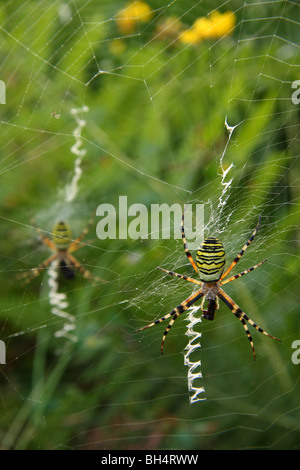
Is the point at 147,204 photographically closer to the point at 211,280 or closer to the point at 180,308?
the point at 211,280

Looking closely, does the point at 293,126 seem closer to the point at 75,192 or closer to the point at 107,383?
the point at 75,192

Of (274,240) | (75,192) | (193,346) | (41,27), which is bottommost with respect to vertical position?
(193,346)

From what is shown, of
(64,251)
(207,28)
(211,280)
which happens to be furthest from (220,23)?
(64,251)

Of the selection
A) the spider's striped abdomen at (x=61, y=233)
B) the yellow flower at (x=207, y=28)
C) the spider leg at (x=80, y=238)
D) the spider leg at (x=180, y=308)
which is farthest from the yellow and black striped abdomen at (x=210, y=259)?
the yellow flower at (x=207, y=28)

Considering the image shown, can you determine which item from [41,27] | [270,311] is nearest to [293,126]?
[270,311]

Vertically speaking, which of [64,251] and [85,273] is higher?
[64,251]

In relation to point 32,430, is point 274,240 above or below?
above

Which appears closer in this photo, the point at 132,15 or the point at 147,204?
the point at 147,204
